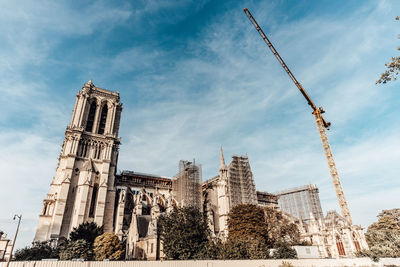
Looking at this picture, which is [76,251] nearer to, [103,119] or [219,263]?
[219,263]

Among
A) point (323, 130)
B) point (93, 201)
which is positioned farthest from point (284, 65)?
point (93, 201)

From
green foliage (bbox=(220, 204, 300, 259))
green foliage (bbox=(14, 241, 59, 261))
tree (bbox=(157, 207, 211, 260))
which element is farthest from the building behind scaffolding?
green foliage (bbox=(14, 241, 59, 261))

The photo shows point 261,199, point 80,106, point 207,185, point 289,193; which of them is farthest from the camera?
point 289,193

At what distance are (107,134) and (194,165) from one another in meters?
20.1

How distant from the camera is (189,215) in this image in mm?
26000

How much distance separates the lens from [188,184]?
52.6 m

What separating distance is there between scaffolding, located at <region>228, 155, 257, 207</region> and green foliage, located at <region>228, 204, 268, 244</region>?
34.8 ft

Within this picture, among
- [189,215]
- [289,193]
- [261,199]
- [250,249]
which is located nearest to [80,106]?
[189,215]

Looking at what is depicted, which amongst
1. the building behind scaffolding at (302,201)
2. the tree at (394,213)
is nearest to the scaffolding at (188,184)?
the building behind scaffolding at (302,201)

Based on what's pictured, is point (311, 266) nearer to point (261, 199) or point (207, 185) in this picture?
point (207, 185)

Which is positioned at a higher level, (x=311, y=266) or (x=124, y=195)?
(x=124, y=195)

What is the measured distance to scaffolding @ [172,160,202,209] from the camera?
5138 centimetres

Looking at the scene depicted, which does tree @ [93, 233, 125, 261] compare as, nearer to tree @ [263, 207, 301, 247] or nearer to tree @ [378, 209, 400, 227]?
tree @ [263, 207, 301, 247]

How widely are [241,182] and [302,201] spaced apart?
28410 mm
